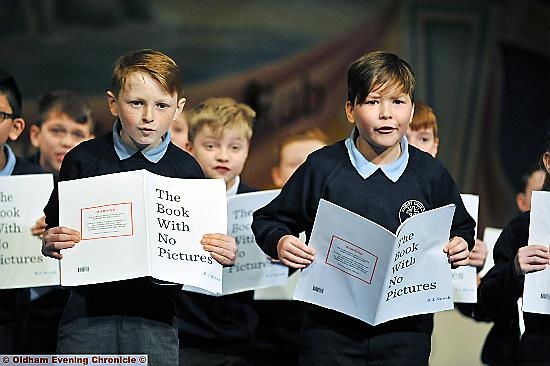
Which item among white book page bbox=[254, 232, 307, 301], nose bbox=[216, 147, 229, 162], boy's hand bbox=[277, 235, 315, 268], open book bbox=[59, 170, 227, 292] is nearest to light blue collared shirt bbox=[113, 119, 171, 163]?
open book bbox=[59, 170, 227, 292]

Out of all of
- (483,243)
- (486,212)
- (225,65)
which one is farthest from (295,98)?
(483,243)

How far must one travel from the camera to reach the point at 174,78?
2.98 m

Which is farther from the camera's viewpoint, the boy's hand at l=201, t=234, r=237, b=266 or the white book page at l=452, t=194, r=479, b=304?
the white book page at l=452, t=194, r=479, b=304

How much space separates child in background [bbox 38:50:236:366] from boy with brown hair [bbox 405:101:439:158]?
0.98 meters

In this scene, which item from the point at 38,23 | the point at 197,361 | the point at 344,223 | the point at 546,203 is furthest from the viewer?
the point at 38,23

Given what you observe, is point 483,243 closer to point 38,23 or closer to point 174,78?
point 174,78

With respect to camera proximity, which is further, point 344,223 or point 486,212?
point 486,212

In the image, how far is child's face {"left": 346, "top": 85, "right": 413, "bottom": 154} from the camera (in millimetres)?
2887

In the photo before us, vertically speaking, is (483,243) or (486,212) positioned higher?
(486,212)

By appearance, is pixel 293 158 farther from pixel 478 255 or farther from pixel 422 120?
pixel 478 255

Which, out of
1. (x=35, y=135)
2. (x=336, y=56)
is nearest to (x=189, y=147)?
(x=35, y=135)

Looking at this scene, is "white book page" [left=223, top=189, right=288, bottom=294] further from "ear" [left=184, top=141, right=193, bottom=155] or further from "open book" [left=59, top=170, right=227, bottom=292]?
"open book" [left=59, top=170, right=227, bottom=292]

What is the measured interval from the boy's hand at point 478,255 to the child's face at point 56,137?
4.68 ft

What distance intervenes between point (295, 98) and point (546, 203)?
2.29 meters
